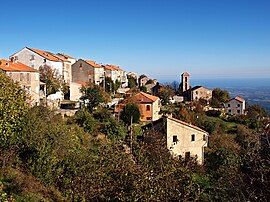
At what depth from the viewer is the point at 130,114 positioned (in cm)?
3994

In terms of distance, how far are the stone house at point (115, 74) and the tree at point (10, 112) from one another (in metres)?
53.3

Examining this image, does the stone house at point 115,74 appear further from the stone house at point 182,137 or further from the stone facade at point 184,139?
the stone facade at point 184,139

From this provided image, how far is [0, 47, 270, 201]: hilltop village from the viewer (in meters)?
12.2

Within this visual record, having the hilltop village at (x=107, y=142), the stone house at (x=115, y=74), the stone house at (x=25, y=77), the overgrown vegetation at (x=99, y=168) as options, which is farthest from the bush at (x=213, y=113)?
the stone house at (x=25, y=77)

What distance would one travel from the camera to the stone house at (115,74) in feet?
253

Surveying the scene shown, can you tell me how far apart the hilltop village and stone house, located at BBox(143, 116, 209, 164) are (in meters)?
0.09

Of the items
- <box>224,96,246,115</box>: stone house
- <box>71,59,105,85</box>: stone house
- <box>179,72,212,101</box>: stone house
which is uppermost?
<box>71,59,105,85</box>: stone house

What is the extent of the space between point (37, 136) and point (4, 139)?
1.60m

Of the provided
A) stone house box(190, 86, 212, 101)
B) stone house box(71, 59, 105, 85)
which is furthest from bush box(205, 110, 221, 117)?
stone house box(71, 59, 105, 85)

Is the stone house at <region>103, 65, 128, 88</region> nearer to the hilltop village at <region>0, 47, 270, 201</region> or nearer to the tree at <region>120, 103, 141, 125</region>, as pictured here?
the hilltop village at <region>0, 47, 270, 201</region>

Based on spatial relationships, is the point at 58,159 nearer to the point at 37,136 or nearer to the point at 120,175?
the point at 37,136

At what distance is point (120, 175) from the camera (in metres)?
11.6

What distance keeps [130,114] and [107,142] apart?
39.2 ft

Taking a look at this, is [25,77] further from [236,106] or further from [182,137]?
[236,106]
